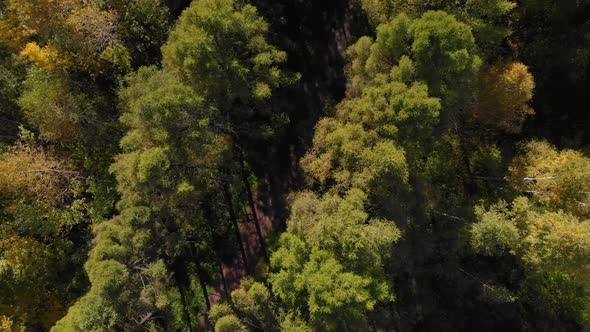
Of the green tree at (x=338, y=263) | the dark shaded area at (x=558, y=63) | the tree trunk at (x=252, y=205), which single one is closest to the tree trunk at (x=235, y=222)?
the tree trunk at (x=252, y=205)

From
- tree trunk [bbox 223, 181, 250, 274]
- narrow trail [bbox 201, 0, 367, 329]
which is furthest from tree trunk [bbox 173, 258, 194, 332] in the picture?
→ tree trunk [bbox 223, 181, 250, 274]

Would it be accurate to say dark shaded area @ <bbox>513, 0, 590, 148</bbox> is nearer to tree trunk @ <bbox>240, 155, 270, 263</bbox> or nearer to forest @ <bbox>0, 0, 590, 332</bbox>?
forest @ <bbox>0, 0, 590, 332</bbox>

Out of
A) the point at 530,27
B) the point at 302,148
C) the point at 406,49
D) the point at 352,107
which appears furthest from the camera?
the point at 302,148

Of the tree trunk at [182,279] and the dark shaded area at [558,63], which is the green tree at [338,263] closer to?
the tree trunk at [182,279]

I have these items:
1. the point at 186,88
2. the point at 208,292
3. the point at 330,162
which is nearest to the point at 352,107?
the point at 330,162

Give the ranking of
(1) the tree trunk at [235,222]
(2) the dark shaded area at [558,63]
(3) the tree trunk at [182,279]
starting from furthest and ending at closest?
(3) the tree trunk at [182,279]
(1) the tree trunk at [235,222]
(2) the dark shaded area at [558,63]

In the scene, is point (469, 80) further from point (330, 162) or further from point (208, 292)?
point (208, 292)
